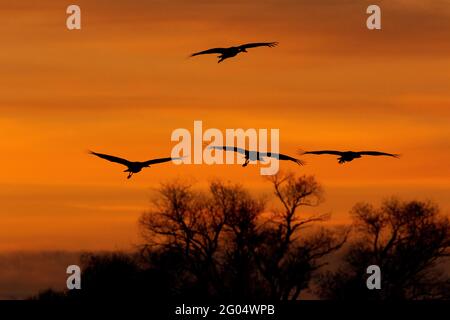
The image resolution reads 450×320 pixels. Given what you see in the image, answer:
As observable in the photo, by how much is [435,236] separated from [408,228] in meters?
1.65

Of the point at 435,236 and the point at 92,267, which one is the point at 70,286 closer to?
the point at 92,267

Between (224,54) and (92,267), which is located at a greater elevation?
(224,54)

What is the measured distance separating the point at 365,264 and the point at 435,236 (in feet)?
17.3

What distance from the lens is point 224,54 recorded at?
83.0 meters

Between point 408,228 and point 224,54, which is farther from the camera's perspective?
point 408,228

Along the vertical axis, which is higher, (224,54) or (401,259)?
(224,54)
